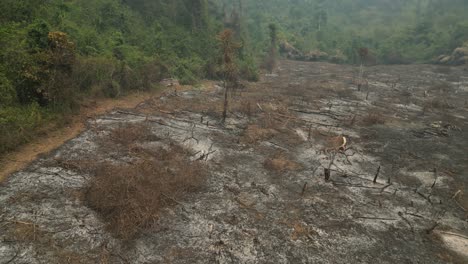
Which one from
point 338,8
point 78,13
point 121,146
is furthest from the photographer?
point 338,8

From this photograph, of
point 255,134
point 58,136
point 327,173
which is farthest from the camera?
point 255,134

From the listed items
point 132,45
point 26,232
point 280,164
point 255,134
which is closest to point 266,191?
point 280,164

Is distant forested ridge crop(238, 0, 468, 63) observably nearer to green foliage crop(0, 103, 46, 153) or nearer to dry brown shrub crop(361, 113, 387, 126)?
dry brown shrub crop(361, 113, 387, 126)

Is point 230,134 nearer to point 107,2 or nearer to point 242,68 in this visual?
point 242,68

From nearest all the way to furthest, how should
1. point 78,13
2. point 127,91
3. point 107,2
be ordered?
point 127,91 → point 78,13 → point 107,2

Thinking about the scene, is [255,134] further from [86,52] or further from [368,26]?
[368,26]

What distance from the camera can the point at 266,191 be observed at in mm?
13398

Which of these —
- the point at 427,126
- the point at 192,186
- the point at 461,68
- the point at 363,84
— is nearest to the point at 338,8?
the point at 461,68

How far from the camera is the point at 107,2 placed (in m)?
31.3

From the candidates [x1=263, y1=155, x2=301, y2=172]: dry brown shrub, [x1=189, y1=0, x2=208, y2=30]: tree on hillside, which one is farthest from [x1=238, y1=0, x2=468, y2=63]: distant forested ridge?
[x1=263, y1=155, x2=301, y2=172]: dry brown shrub

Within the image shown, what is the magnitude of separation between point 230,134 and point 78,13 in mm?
17114

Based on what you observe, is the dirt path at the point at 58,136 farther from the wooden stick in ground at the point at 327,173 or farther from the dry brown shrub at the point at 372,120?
the dry brown shrub at the point at 372,120

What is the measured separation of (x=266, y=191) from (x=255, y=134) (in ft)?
19.2

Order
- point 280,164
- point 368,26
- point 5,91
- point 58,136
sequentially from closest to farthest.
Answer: point 5,91 → point 280,164 → point 58,136 → point 368,26
